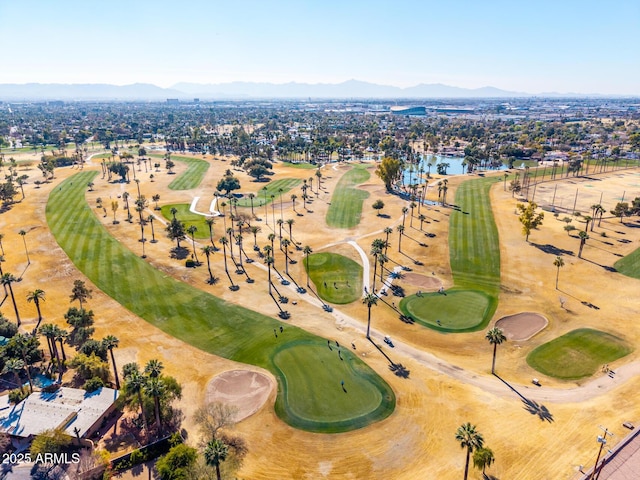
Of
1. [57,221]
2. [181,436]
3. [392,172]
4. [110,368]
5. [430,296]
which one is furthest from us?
[392,172]

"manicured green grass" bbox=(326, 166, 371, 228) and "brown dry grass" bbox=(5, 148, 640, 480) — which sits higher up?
"manicured green grass" bbox=(326, 166, 371, 228)

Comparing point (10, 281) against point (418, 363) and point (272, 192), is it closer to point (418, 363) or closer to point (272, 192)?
point (418, 363)

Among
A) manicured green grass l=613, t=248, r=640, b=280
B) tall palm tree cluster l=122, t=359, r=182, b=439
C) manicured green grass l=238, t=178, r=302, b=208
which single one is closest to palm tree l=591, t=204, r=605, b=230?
manicured green grass l=613, t=248, r=640, b=280

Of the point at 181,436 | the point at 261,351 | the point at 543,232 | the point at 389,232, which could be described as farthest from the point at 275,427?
the point at 543,232

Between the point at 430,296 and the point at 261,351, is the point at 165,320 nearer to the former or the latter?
the point at 261,351

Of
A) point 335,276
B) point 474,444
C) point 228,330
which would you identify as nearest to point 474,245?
point 335,276

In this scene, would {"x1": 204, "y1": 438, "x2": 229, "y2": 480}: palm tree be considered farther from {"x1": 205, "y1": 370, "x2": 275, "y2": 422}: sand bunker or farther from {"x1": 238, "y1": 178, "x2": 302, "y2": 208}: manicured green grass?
{"x1": 238, "y1": 178, "x2": 302, "y2": 208}: manicured green grass
